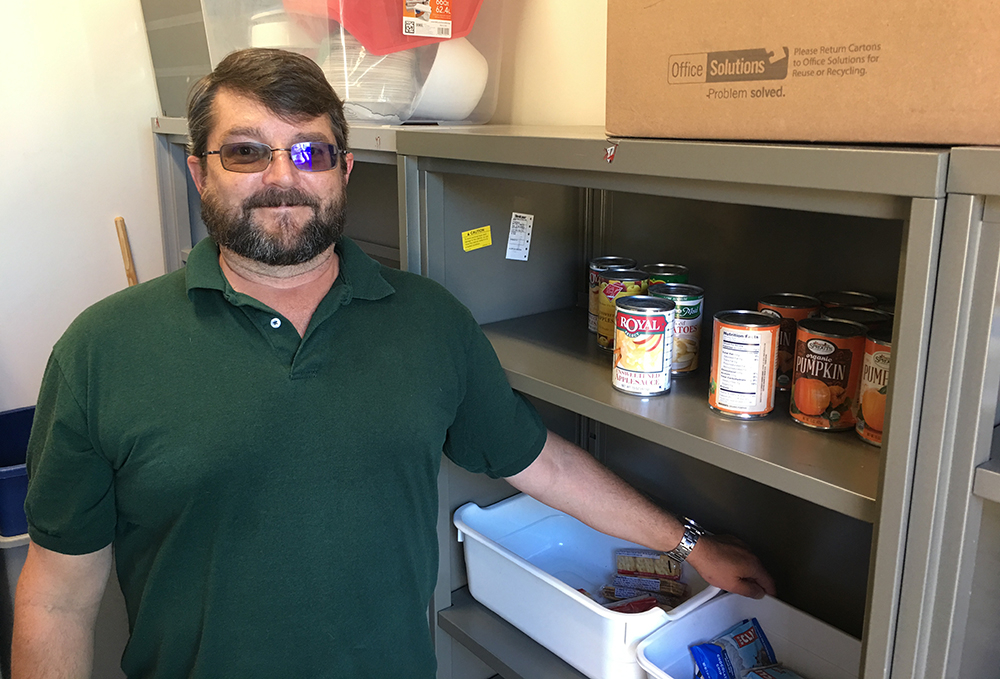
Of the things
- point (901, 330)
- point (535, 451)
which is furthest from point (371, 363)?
point (901, 330)

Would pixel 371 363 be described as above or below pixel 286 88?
below

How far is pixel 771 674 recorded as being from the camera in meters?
1.27

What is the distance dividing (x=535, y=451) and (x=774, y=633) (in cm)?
50

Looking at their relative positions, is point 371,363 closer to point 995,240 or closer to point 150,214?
point 995,240

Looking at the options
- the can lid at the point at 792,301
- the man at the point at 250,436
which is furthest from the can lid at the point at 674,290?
the man at the point at 250,436

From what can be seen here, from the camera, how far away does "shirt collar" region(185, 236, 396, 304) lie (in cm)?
123

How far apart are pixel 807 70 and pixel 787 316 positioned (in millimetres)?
443

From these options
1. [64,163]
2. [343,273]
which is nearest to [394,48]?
[343,273]

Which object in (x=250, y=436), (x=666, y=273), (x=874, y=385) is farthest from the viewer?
(x=666, y=273)

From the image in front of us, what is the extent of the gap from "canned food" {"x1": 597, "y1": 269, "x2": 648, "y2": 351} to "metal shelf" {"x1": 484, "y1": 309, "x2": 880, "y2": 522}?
0.11 ft

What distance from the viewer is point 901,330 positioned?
754 mm

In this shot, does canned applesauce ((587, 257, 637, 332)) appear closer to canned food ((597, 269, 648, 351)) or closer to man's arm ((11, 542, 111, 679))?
canned food ((597, 269, 648, 351))

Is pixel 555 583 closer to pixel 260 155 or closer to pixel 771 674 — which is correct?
pixel 771 674

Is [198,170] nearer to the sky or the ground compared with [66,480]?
nearer to the sky
